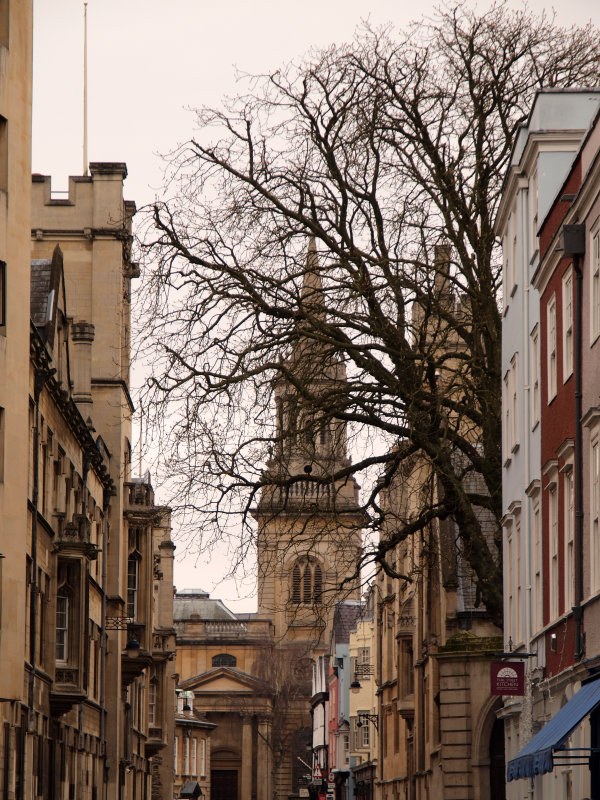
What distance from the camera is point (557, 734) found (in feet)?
51.2

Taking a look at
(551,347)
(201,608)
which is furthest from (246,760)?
(551,347)

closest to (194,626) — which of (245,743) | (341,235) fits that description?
(245,743)

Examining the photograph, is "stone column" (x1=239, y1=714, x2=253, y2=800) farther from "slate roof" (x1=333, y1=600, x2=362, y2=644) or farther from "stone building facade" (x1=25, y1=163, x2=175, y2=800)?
"stone building facade" (x1=25, y1=163, x2=175, y2=800)

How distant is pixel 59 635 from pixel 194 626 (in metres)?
120

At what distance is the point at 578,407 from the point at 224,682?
12299 centimetres

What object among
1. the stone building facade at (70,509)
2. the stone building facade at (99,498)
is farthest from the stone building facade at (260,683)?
the stone building facade at (70,509)

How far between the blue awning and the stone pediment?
121 metres

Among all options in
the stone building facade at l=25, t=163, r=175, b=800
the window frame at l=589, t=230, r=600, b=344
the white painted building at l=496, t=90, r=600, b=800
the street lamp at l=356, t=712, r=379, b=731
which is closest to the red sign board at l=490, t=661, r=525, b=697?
the white painted building at l=496, t=90, r=600, b=800

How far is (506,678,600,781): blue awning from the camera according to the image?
49.7 ft

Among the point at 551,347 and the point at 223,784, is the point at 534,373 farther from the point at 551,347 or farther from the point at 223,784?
the point at 223,784

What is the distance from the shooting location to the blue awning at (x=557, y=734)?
15148 mm

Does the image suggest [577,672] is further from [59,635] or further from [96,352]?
[96,352]

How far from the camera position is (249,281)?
26828 mm

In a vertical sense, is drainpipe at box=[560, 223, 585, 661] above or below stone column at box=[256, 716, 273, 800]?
above
